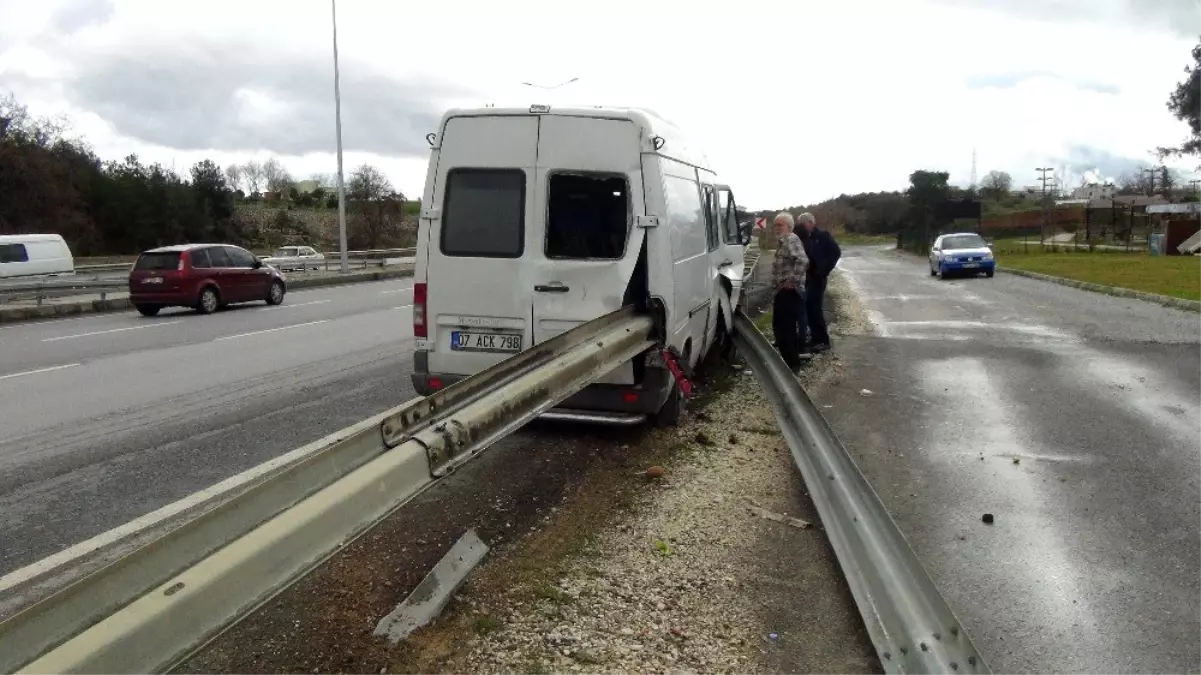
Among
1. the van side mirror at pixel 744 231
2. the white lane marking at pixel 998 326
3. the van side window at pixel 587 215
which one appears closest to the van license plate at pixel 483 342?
the van side window at pixel 587 215

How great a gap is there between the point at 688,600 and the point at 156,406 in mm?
6734

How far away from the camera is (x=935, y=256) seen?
3134 centimetres

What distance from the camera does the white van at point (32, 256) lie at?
29766 millimetres

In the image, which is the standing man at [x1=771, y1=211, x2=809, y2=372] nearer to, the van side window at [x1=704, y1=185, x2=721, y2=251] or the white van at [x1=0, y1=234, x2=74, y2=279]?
the van side window at [x1=704, y1=185, x2=721, y2=251]

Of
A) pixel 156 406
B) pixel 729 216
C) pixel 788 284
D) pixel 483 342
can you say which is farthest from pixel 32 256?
pixel 483 342

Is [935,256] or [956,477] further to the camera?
[935,256]

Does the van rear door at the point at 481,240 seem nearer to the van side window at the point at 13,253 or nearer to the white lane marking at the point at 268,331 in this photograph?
the white lane marking at the point at 268,331

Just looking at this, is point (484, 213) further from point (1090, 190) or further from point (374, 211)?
point (1090, 190)

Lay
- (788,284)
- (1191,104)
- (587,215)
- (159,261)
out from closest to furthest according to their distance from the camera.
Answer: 1. (587,215)
2. (788,284)
3. (159,261)
4. (1191,104)

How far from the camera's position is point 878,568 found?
3.95 meters

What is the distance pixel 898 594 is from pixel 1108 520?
2.56 metres

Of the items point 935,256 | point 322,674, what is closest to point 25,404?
point 322,674

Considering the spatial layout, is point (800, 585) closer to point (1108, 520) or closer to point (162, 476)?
point (1108, 520)

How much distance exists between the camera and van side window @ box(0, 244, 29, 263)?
1173 inches
